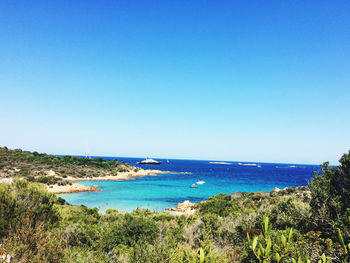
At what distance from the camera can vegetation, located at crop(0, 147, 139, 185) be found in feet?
129

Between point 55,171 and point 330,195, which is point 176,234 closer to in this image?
point 330,195

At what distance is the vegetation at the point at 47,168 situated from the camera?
3947 cm

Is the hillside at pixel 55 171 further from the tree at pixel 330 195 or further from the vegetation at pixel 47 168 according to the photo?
the tree at pixel 330 195

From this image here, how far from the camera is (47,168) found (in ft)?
163

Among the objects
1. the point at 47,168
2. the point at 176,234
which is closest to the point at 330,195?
the point at 176,234

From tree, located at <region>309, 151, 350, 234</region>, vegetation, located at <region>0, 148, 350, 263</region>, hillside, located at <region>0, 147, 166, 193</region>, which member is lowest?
hillside, located at <region>0, 147, 166, 193</region>

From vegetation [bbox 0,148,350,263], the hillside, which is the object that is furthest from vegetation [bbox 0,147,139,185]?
vegetation [bbox 0,148,350,263]

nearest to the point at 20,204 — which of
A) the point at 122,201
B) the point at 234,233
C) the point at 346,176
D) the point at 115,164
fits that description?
the point at 234,233

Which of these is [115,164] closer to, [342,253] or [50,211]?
[50,211]

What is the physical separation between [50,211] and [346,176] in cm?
1175

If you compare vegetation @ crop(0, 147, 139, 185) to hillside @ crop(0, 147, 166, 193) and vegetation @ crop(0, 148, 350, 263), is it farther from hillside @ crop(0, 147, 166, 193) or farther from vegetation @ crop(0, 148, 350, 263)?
vegetation @ crop(0, 148, 350, 263)

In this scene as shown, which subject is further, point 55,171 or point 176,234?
point 55,171

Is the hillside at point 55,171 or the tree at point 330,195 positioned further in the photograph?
the hillside at point 55,171

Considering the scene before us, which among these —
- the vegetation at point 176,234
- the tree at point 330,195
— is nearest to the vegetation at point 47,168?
the vegetation at point 176,234
